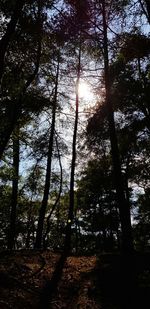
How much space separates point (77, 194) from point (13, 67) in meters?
26.3

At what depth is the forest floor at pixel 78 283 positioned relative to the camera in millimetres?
7781

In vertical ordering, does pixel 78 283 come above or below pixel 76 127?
below

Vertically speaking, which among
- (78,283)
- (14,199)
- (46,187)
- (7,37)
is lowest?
(78,283)

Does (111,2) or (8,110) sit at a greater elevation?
(111,2)

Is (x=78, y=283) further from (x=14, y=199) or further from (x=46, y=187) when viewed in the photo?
(x=14, y=199)

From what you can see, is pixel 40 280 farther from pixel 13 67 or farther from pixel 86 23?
pixel 86 23

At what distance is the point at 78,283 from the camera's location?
9.61 metres

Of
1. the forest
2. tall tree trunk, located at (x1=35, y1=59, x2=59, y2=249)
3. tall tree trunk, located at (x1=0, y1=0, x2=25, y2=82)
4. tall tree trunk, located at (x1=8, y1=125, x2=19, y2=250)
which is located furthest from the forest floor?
tall tree trunk, located at (x1=8, y1=125, x2=19, y2=250)

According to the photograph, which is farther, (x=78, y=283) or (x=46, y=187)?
(x=46, y=187)

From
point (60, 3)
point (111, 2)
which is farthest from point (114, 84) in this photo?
point (60, 3)

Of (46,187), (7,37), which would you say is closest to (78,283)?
(7,37)

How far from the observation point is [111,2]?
13484 millimetres

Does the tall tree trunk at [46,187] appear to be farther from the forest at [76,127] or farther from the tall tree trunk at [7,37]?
the tall tree trunk at [7,37]

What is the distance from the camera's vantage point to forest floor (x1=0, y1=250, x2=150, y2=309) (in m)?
7.78
